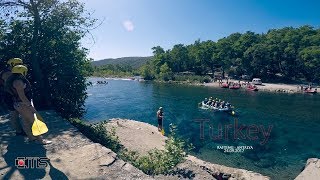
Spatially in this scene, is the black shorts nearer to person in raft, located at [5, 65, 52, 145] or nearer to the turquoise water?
person in raft, located at [5, 65, 52, 145]

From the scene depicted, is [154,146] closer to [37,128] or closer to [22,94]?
[37,128]

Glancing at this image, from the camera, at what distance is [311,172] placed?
18094mm

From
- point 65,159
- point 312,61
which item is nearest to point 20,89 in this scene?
point 65,159

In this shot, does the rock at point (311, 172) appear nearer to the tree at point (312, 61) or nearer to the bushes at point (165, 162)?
the bushes at point (165, 162)

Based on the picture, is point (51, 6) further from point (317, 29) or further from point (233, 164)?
point (317, 29)

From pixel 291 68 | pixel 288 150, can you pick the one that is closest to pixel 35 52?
pixel 288 150

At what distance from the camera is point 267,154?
2442 centimetres

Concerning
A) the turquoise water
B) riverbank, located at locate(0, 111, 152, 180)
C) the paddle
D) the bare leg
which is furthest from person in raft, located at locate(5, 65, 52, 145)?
the turquoise water

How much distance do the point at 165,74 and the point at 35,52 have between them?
4020 inches

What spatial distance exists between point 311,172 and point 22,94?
673 inches

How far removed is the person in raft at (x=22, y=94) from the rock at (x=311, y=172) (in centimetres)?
1512

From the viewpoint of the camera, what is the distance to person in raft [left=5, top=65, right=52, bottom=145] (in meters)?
8.86

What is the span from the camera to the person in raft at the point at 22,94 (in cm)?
886

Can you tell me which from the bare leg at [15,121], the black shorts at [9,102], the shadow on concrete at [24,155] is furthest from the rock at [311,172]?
the black shorts at [9,102]
